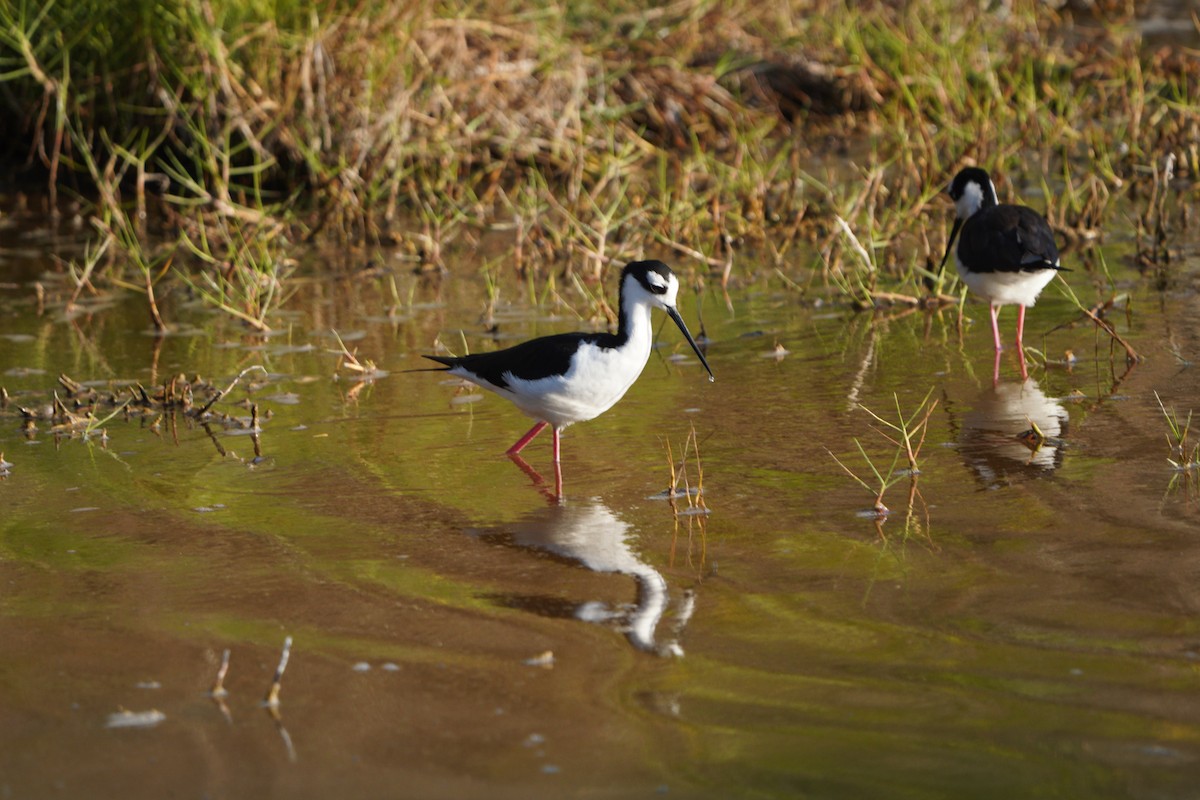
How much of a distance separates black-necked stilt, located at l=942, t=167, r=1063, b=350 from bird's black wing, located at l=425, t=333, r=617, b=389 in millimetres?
2081

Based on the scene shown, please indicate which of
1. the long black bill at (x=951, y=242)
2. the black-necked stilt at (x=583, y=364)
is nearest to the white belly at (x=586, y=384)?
the black-necked stilt at (x=583, y=364)

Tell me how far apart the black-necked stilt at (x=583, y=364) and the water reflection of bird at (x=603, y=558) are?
0.29m

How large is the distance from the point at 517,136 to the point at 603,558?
6216 mm

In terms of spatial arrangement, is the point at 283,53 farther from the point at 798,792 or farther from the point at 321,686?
the point at 798,792

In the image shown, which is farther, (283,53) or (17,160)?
(17,160)

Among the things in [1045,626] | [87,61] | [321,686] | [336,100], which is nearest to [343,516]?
[321,686]

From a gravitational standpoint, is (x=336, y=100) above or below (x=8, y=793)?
above

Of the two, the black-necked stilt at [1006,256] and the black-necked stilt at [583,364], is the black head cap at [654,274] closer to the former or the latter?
the black-necked stilt at [583,364]

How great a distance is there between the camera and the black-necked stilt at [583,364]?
5398 mm

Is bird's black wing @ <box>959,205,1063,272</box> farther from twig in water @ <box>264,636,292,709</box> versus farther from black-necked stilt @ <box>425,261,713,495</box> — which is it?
twig in water @ <box>264,636,292,709</box>

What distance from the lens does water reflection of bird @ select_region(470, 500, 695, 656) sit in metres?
4.09

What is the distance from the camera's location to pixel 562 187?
10438 millimetres

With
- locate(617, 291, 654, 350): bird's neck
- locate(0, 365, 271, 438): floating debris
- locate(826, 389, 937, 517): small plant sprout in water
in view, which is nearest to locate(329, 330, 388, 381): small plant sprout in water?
locate(0, 365, 271, 438): floating debris

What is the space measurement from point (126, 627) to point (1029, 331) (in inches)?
182
